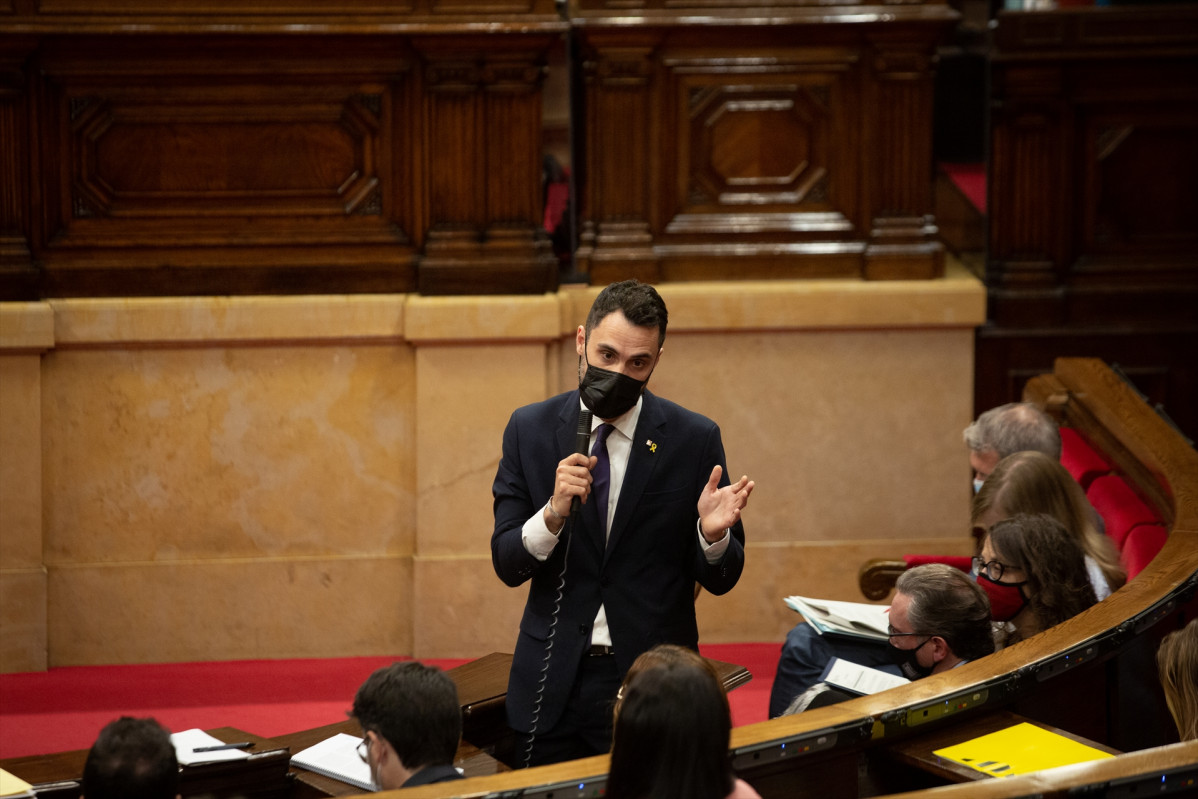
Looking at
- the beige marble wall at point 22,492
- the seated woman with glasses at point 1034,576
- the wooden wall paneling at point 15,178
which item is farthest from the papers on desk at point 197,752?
the wooden wall paneling at point 15,178

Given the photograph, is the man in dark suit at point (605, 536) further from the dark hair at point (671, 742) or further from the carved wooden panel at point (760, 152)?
the carved wooden panel at point (760, 152)

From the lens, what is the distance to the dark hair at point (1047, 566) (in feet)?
10.5

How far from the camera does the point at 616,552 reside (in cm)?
259

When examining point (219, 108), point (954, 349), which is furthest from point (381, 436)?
point (954, 349)

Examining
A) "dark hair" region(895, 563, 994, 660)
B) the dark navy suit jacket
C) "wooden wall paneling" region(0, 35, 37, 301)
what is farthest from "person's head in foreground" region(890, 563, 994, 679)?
"wooden wall paneling" region(0, 35, 37, 301)

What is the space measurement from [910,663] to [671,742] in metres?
1.26

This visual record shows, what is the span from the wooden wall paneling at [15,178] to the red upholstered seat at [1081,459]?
3.67 meters

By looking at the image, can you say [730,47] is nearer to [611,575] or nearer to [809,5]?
[809,5]

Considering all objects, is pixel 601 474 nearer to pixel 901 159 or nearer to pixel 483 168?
pixel 483 168

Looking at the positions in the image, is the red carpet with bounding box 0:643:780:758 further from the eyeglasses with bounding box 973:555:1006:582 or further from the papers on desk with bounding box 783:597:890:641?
the eyeglasses with bounding box 973:555:1006:582

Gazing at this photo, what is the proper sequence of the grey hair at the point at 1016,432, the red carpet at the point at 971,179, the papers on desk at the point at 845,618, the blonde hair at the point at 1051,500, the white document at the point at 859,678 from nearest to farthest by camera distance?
1. the white document at the point at 859,678
2. the papers on desk at the point at 845,618
3. the blonde hair at the point at 1051,500
4. the grey hair at the point at 1016,432
5. the red carpet at the point at 971,179

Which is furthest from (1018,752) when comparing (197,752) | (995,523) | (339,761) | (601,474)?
(197,752)

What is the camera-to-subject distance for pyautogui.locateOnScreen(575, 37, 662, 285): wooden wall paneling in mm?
5262

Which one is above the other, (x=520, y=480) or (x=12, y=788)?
(x=520, y=480)
